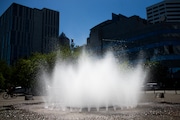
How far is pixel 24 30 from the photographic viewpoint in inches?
6604

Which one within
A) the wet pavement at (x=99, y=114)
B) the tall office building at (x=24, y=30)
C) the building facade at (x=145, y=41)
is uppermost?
the tall office building at (x=24, y=30)

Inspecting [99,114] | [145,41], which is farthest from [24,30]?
[99,114]

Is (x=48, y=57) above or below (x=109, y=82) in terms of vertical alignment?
above

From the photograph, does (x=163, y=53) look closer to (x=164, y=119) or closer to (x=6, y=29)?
(x=164, y=119)

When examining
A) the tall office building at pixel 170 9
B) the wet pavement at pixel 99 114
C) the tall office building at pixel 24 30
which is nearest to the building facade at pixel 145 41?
the wet pavement at pixel 99 114

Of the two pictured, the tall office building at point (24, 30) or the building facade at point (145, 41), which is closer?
the building facade at point (145, 41)

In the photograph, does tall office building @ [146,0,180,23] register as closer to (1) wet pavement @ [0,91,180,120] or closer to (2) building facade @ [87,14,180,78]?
(2) building facade @ [87,14,180,78]

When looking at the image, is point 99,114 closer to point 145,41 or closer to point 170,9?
point 145,41

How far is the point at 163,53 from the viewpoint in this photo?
66688 mm

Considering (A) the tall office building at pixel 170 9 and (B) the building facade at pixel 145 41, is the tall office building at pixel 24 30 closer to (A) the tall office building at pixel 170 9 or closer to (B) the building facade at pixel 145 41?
(A) the tall office building at pixel 170 9

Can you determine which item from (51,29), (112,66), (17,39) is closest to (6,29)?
(17,39)

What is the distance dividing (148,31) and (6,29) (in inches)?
5204

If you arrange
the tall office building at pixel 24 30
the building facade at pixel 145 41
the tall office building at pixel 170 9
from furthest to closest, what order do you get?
the tall office building at pixel 24 30
the tall office building at pixel 170 9
the building facade at pixel 145 41

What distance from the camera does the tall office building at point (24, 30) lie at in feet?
516
